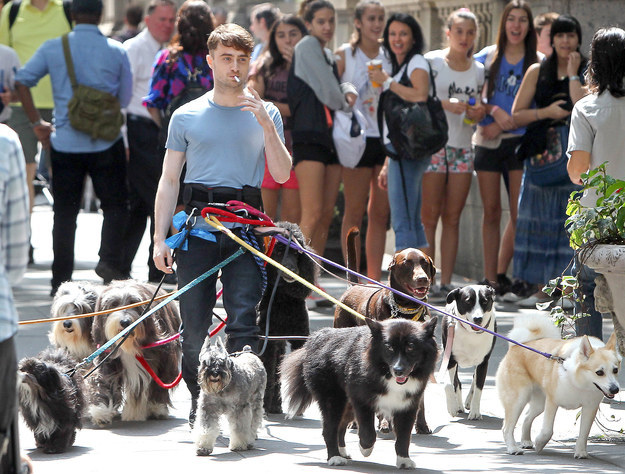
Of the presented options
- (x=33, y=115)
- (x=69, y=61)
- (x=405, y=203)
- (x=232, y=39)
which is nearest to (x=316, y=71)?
(x=405, y=203)

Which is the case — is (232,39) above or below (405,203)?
above

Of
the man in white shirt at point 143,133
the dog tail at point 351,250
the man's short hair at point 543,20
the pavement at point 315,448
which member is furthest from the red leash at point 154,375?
the man's short hair at point 543,20

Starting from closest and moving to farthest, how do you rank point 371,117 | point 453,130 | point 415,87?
1. point 415,87
2. point 453,130
3. point 371,117

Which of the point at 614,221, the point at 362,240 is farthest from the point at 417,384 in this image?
the point at 362,240

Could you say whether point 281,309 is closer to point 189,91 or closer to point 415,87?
point 415,87

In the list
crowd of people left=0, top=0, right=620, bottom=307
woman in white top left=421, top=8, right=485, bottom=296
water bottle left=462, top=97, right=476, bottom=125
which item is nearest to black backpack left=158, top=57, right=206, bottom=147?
crowd of people left=0, top=0, right=620, bottom=307

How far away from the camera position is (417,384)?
18.1ft

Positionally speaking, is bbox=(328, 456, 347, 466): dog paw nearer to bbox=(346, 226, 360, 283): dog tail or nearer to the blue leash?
the blue leash

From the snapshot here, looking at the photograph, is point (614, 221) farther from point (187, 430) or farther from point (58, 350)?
point (58, 350)

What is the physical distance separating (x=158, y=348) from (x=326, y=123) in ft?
12.4

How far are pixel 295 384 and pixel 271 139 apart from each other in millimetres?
1276

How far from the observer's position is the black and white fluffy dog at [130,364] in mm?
6680

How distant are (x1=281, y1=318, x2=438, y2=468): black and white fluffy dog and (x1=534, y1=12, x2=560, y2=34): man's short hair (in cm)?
613

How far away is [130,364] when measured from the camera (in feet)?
22.3
